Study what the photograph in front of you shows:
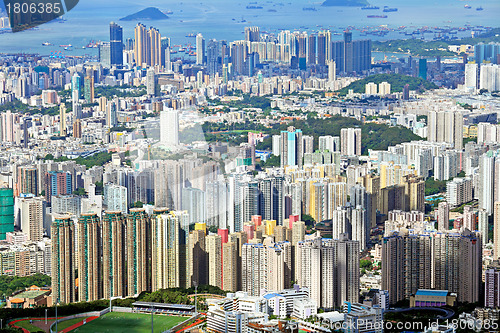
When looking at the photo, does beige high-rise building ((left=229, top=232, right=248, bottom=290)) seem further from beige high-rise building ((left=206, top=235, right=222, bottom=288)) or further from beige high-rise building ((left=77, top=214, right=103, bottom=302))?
beige high-rise building ((left=77, top=214, right=103, bottom=302))

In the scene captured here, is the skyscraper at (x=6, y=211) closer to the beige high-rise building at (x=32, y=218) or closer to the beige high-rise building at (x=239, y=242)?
the beige high-rise building at (x=32, y=218)

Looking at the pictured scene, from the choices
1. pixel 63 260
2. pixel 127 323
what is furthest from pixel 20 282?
pixel 127 323

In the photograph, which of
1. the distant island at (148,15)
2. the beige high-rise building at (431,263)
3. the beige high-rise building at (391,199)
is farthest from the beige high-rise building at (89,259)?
the distant island at (148,15)

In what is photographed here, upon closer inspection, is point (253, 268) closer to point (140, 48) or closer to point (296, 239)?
point (296, 239)

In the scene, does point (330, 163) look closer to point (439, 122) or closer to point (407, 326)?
point (439, 122)

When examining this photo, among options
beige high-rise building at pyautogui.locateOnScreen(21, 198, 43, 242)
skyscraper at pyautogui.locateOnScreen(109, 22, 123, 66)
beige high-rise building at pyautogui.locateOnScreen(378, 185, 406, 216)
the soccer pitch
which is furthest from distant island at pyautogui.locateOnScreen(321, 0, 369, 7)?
the soccer pitch

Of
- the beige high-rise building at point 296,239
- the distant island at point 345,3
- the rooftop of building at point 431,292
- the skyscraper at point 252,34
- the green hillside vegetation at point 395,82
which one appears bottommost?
the rooftop of building at point 431,292
